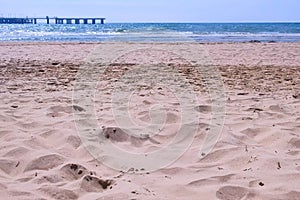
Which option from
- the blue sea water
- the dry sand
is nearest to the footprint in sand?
the dry sand

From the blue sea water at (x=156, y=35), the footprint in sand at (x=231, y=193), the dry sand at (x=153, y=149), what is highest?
the blue sea water at (x=156, y=35)

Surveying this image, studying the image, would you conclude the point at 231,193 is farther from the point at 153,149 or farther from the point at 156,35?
the point at 156,35

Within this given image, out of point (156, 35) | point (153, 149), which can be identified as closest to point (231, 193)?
point (153, 149)

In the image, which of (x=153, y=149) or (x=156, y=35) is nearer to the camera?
(x=153, y=149)

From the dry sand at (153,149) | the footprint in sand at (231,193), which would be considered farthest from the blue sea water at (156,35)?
the footprint in sand at (231,193)

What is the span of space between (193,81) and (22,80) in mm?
2606

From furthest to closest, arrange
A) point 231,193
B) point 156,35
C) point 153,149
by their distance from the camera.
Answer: point 156,35 < point 153,149 < point 231,193

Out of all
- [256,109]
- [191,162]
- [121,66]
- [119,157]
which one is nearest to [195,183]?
[191,162]

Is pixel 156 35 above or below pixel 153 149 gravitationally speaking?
above

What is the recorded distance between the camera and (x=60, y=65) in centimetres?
791

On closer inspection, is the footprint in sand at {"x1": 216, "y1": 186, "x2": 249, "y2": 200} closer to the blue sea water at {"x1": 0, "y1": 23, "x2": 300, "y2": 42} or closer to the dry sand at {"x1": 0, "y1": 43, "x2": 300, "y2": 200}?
the dry sand at {"x1": 0, "y1": 43, "x2": 300, "y2": 200}

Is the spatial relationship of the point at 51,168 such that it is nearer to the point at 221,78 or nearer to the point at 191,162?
the point at 191,162

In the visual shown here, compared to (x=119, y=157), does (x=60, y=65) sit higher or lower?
higher

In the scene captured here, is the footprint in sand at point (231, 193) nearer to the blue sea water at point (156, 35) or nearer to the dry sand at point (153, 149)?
the dry sand at point (153, 149)
